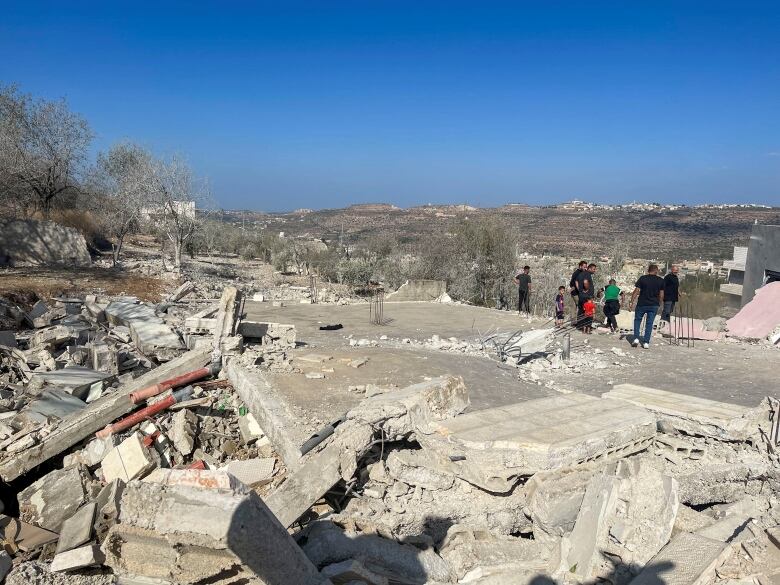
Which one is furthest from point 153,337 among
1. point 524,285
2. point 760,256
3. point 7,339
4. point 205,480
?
point 760,256

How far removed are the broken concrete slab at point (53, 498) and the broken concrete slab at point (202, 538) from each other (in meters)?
2.62

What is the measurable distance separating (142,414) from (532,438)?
4.46 meters

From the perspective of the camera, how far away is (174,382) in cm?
721

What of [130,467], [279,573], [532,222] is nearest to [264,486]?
[130,467]

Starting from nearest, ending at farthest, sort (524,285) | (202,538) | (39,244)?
(202,538) < (524,285) < (39,244)

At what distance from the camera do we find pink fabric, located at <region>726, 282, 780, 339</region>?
40.1ft

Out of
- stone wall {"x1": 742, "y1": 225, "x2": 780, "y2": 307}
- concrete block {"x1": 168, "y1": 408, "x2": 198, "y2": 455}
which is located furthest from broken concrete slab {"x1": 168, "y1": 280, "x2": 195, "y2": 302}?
stone wall {"x1": 742, "y1": 225, "x2": 780, "y2": 307}

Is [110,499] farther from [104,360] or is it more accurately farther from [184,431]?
[104,360]

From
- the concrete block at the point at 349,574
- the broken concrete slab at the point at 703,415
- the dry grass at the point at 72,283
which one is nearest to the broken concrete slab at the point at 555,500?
the broken concrete slab at the point at 703,415

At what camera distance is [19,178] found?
1967cm

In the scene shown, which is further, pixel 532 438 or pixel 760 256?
pixel 760 256

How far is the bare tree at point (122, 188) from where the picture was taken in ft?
69.5

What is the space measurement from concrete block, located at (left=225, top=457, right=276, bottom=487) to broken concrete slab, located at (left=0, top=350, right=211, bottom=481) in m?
1.86

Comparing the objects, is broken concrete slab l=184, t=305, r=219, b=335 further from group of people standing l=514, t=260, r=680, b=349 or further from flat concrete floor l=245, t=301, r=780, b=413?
group of people standing l=514, t=260, r=680, b=349
